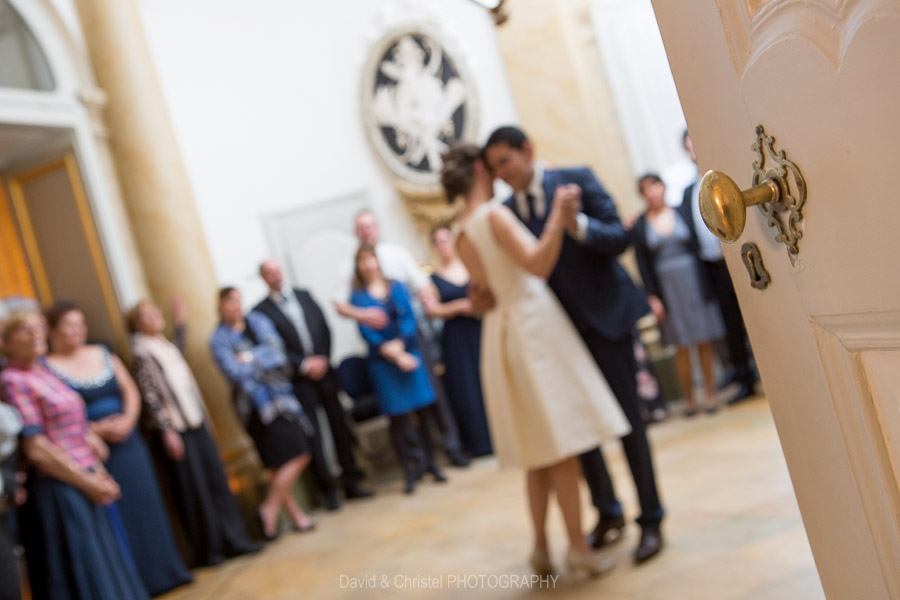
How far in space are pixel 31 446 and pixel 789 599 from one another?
3.31m

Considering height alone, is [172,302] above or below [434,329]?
above

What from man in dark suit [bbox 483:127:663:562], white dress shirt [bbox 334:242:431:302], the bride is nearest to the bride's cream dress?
the bride

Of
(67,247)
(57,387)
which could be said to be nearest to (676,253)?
(57,387)

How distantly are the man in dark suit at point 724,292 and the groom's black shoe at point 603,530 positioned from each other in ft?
7.67

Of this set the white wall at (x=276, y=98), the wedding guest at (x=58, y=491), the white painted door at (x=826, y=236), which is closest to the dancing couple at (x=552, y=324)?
the white painted door at (x=826, y=236)

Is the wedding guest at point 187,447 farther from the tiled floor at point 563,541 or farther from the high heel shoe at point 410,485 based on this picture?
the high heel shoe at point 410,485

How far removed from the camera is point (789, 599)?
229cm

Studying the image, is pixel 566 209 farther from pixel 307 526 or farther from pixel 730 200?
pixel 307 526

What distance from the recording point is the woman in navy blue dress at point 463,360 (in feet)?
19.8

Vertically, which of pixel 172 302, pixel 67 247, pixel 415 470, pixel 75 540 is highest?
pixel 67 247

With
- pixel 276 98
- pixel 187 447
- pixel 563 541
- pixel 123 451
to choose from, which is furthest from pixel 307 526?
pixel 276 98

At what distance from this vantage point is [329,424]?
19.2ft

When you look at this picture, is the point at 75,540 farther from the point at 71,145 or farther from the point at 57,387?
the point at 71,145

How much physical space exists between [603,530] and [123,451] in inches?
110
